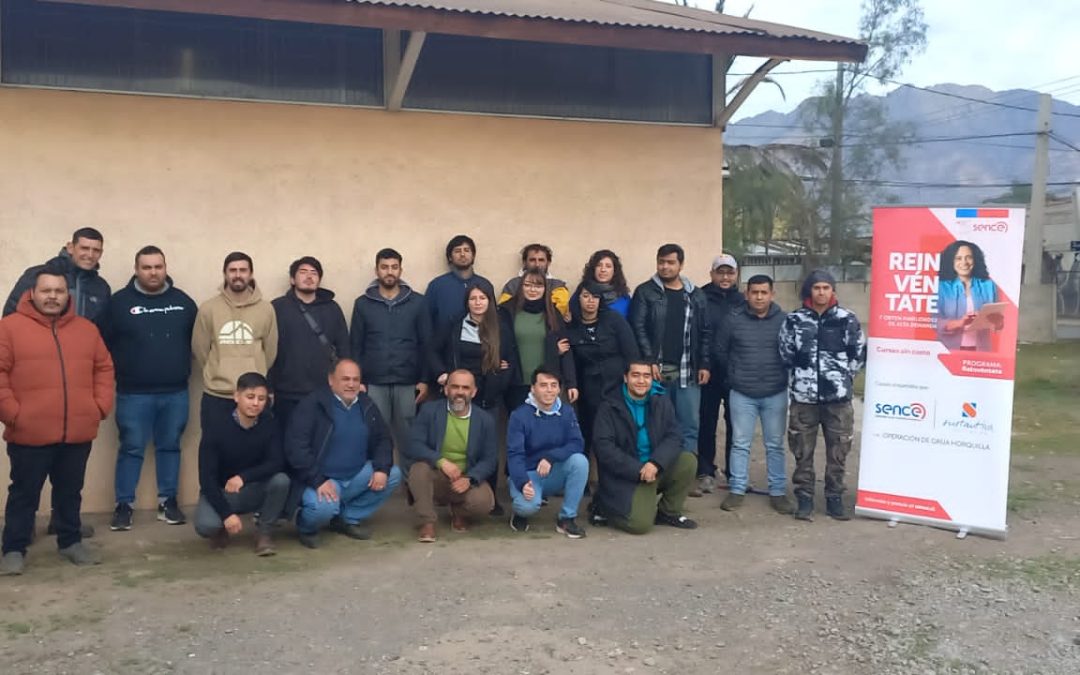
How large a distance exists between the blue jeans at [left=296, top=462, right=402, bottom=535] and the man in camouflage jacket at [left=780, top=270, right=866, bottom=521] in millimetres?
2863

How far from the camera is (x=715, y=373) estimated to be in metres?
7.53

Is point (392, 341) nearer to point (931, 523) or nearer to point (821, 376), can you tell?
point (821, 376)

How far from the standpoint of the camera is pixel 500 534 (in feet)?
20.5

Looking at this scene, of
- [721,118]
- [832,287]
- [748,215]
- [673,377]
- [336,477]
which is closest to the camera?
[336,477]

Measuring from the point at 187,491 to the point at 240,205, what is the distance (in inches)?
84.0

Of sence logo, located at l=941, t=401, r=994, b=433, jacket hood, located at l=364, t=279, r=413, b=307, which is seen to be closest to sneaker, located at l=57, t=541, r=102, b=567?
jacket hood, located at l=364, t=279, r=413, b=307

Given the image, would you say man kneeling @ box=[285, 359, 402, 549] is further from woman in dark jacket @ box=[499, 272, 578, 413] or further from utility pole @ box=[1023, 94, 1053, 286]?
utility pole @ box=[1023, 94, 1053, 286]

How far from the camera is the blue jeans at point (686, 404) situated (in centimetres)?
732

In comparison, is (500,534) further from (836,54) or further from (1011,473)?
(1011,473)

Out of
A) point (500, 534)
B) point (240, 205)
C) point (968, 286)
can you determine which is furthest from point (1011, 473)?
point (240, 205)

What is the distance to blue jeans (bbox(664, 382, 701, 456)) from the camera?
7.32 metres

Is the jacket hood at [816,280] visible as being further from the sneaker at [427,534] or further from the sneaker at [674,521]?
the sneaker at [427,534]

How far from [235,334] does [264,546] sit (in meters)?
1.45

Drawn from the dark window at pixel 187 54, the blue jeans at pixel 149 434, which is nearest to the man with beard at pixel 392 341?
the blue jeans at pixel 149 434
